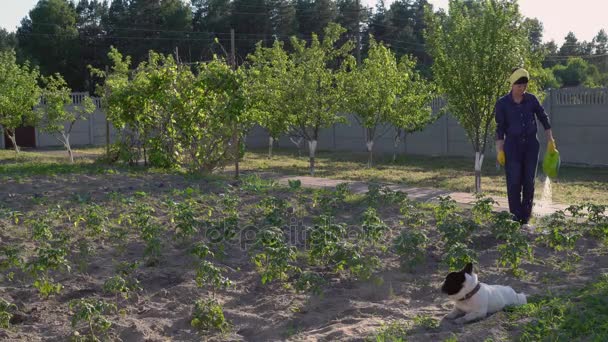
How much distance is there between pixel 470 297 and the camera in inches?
171

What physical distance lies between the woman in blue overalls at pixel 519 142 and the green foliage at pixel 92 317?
15.2 feet

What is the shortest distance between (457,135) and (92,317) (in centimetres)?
1907

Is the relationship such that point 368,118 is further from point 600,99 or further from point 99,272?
point 99,272

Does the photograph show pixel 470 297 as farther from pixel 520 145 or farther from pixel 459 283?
pixel 520 145

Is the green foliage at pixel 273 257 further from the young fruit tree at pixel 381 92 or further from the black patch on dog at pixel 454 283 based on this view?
the young fruit tree at pixel 381 92

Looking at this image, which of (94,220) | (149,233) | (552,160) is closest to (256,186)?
(94,220)

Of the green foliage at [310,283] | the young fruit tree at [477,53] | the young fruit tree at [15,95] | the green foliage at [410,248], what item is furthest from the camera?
the young fruit tree at [15,95]

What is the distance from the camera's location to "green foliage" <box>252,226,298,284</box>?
17.0 ft

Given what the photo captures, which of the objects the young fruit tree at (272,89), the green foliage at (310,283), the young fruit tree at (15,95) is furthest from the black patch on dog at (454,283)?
the young fruit tree at (15,95)

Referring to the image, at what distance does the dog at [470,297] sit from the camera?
430 cm

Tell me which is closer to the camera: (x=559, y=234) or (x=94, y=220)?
(x=559, y=234)

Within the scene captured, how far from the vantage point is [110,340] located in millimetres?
4254

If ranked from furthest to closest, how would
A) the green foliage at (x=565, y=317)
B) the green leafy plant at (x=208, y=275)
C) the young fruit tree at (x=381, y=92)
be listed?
the young fruit tree at (x=381, y=92) < the green leafy plant at (x=208, y=275) < the green foliage at (x=565, y=317)

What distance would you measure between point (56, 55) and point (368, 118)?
31098mm
